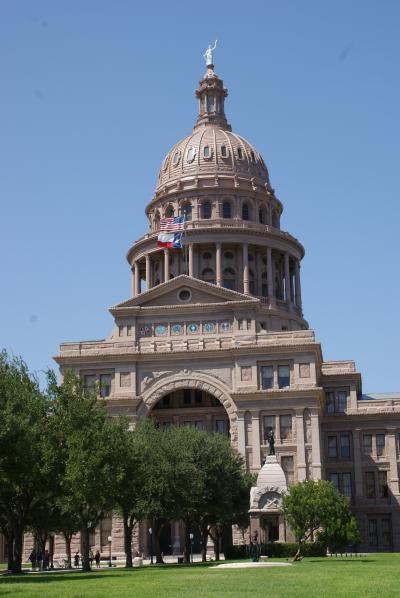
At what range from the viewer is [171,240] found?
Result: 10456 centimetres

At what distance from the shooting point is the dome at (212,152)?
403 feet

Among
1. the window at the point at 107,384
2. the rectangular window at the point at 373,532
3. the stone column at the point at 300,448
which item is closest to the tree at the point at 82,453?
the stone column at the point at 300,448

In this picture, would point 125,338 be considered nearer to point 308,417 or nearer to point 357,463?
point 308,417

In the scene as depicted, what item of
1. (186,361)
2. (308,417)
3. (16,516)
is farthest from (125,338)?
(16,516)

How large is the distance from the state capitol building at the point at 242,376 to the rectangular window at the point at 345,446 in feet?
0.34

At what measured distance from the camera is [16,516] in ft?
204

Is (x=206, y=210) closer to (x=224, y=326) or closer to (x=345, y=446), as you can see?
(x=224, y=326)

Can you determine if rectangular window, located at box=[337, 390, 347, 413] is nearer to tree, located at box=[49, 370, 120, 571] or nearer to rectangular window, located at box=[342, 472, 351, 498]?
rectangular window, located at box=[342, 472, 351, 498]

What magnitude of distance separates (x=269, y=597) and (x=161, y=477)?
39123 mm

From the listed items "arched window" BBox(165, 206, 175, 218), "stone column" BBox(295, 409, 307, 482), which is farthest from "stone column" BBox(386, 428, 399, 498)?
"arched window" BBox(165, 206, 175, 218)

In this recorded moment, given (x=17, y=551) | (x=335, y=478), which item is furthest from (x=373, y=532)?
(x=17, y=551)

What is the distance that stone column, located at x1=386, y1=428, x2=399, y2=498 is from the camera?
318 feet

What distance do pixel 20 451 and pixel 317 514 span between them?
18741 millimetres

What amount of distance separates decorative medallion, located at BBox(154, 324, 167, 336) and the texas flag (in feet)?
45.1
